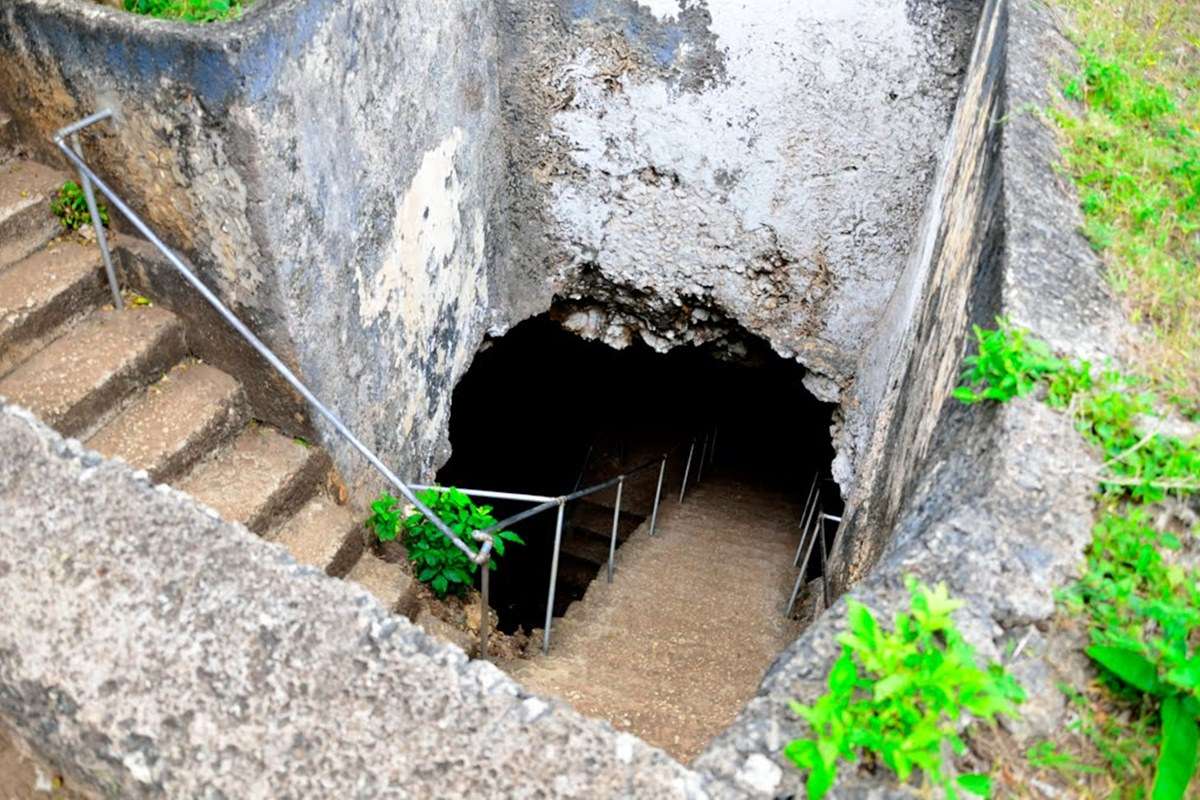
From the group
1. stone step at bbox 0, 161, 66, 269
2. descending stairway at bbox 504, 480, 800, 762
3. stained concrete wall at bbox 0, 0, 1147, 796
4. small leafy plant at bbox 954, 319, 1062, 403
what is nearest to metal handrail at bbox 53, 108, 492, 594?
stone step at bbox 0, 161, 66, 269

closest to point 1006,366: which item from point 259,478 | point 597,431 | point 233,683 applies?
point 233,683

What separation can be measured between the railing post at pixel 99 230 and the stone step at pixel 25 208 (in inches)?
6.4

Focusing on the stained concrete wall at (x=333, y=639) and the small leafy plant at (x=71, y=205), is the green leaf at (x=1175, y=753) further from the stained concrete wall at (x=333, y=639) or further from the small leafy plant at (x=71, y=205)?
the small leafy plant at (x=71, y=205)

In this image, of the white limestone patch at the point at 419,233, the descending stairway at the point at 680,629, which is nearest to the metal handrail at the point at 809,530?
the descending stairway at the point at 680,629

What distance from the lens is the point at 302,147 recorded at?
3918mm

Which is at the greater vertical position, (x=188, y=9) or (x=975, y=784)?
(x=188, y=9)

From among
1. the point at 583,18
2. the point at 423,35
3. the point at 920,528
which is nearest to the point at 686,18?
the point at 583,18

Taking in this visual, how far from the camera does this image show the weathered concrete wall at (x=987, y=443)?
2137mm

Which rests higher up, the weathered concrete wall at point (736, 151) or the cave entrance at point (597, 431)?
the weathered concrete wall at point (736, 151)

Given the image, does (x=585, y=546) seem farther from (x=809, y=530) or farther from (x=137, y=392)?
(x=137, y=392)

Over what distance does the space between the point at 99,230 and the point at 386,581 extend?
2.00 meters

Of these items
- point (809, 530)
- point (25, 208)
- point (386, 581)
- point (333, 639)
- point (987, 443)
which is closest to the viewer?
point (333, 639)

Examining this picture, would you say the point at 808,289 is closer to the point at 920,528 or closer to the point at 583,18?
the point at 583,18

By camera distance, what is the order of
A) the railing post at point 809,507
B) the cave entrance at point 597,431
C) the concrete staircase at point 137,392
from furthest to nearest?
1. the cave entrance at point 597,431
2. the railing post at point 809,507
3. the concrete staircase at point 137,392
